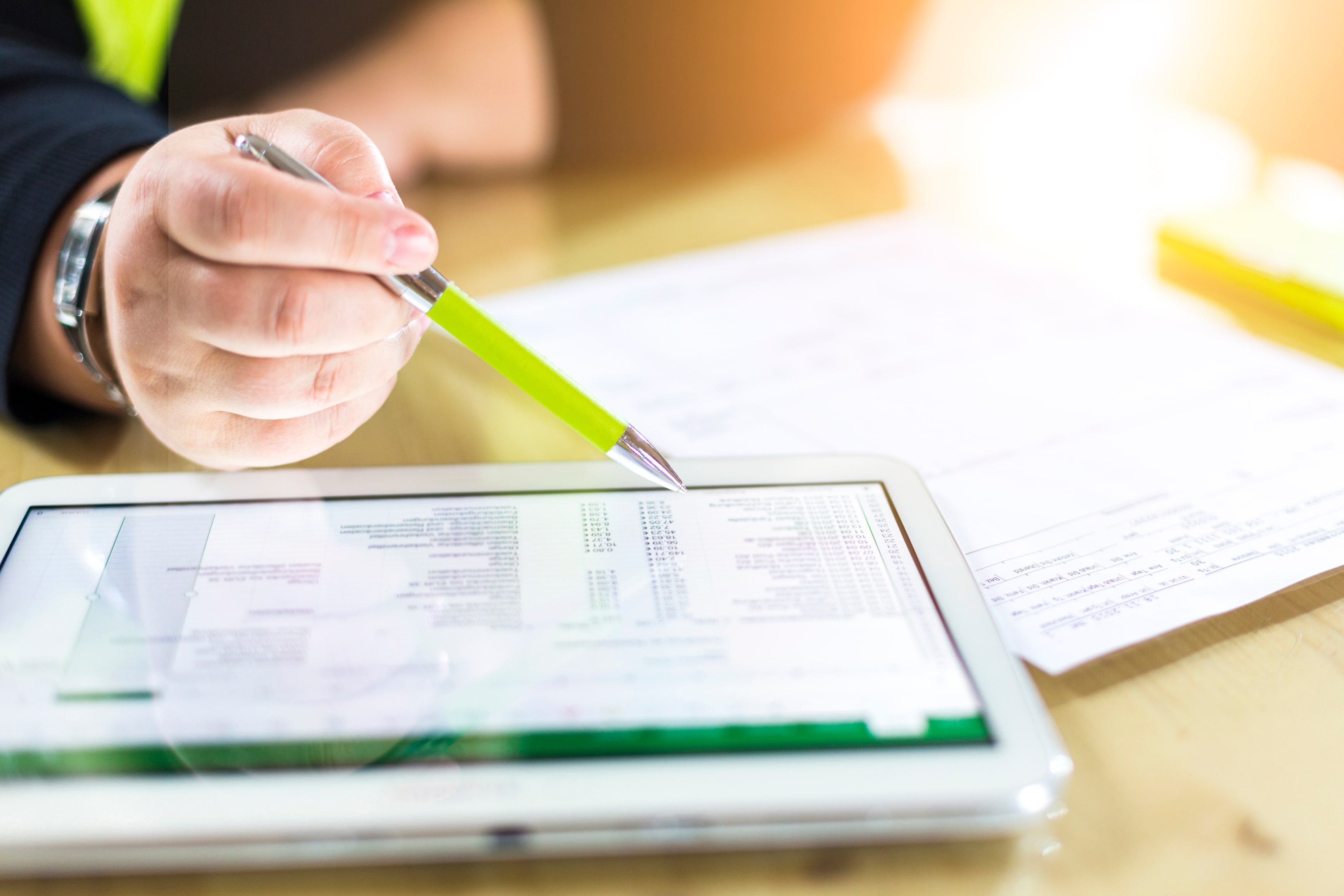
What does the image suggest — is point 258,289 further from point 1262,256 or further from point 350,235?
point 1262,256

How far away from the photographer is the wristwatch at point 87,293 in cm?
37

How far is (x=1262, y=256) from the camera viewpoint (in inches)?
21.1

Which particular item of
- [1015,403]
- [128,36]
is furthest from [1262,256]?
[128,36]

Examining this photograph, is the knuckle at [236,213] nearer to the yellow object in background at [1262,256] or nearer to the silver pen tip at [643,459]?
the silver pen tip at [643,459]

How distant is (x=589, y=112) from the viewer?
91 cm

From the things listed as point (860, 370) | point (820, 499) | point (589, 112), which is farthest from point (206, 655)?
point (589, 112)

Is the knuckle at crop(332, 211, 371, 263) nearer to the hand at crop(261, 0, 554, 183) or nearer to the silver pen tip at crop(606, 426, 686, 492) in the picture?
the silver pen tip at crop(606, 426, 686, 492)

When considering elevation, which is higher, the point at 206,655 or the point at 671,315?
the point at 671,315

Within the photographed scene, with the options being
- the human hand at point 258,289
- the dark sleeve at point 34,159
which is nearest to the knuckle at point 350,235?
the human hand at point 258,289

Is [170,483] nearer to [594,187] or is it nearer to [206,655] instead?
[206,655]

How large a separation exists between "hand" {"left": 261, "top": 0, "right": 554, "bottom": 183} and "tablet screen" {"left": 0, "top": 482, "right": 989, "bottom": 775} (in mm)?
506

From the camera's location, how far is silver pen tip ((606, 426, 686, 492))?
318mm

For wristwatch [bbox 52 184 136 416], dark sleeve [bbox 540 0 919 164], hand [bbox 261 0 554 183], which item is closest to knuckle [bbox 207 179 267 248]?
wristwatch [bbox 52 184 136 416]

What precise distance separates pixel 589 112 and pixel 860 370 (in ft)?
1.83
